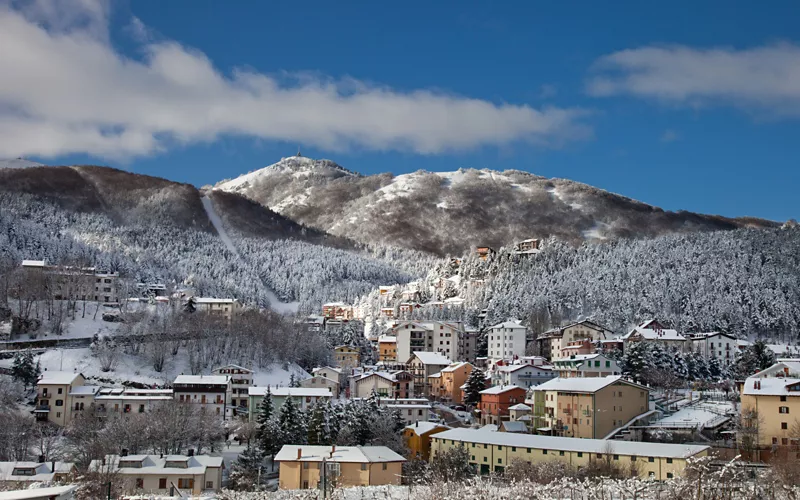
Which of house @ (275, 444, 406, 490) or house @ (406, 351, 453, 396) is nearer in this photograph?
house @ (275, 444, 406, 490)

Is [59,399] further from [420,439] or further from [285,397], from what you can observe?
[420,439]

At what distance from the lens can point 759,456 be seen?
45.0 metres

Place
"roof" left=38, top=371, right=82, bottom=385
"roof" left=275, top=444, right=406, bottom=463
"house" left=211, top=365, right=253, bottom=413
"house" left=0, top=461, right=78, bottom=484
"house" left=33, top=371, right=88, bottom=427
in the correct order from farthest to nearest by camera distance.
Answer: "house" left=211, top=365, right=253, bottom=413
"roof" left=38, top=371, right=82, bottom=385
"house" left=33, top=371, right=88, bottom=427
"roof" left=275, top=444, right=406, bottom=463
"house" left=0, top=461, right=78, bottom=484

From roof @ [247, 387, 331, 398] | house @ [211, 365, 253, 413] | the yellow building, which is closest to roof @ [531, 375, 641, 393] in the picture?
the yellow building

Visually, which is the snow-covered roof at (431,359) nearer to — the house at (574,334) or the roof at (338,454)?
the house at (574,334)

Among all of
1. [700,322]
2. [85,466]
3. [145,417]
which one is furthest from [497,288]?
[85,466]

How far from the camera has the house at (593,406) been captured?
5294 centimetres

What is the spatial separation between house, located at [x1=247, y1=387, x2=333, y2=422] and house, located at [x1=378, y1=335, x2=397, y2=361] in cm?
2942

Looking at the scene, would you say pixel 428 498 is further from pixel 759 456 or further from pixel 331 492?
pixel 759 456

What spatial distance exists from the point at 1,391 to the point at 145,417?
11599 millimetres

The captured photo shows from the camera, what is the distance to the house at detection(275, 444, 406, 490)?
43.5 meters

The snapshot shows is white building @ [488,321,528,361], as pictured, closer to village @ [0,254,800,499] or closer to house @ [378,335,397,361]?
village @ [0,254,800,499]

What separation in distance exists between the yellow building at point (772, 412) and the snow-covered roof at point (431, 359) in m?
35.1

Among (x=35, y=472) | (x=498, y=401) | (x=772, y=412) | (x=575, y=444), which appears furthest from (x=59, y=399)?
(x=772, y=412)
